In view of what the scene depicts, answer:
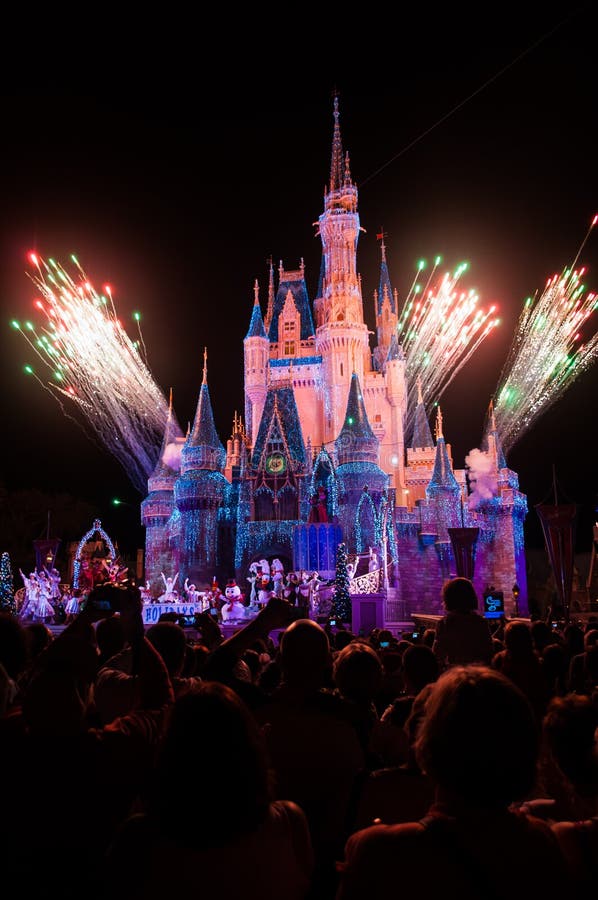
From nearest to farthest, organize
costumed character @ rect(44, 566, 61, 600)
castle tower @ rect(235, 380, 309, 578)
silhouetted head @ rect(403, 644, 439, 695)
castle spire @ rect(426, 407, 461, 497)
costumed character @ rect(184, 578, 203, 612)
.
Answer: silhouetted head @ rect(403, 644, 439, 695)
costumed character @ rect(44, 566, 61, 600)
costumed character @ rect(184, 578, 203, 612)
castle tower @ rect(235, 380, 309, 578)
castle spire @ rect(426, 407, 461, 497)

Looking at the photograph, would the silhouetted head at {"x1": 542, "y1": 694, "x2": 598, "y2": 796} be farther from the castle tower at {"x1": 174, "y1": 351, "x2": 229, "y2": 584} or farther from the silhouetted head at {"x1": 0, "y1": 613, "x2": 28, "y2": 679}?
the castle tower at {"x1": 174, "y1": 351, "x2": 229, "y2": 584}

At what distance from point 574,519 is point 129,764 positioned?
14103 millimetres

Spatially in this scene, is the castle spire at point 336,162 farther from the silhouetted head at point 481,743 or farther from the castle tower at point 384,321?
the silhouetted head at point 481,743

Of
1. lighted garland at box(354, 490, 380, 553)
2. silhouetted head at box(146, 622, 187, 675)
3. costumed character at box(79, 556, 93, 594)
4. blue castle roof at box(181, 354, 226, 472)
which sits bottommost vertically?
silhouetted head at box(146, 622, 187, 675)

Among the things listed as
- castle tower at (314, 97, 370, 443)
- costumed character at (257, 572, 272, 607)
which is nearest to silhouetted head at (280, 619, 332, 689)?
costumed character at (257, 572, 272, 607)

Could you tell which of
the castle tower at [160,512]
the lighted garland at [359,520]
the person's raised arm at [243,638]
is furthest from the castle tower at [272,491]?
the person's raised arm at [243,638]

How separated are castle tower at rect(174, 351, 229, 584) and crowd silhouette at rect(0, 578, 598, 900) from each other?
34238 millimetres

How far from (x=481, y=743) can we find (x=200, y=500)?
3764cm

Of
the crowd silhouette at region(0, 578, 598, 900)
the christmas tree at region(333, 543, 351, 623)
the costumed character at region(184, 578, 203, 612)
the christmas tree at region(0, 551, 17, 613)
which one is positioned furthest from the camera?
the costumed character at region(184, 578, 203, 612)

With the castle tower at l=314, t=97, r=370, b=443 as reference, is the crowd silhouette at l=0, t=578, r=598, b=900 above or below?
below

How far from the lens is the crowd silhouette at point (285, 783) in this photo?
A: 5.87 ft

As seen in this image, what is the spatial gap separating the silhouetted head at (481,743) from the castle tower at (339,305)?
1869 inches

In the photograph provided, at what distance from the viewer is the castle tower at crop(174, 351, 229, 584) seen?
38.1m

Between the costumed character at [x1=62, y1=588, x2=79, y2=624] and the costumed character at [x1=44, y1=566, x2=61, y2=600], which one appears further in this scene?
the costumed character at [x1=44, y1=566, x2=61, y2=600]
